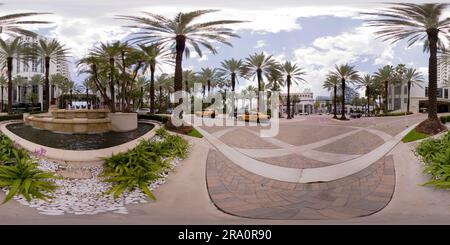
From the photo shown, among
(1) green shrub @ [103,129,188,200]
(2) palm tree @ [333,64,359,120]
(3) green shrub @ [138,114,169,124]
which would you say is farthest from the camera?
(2) palm tree @ [333,64,359,120]

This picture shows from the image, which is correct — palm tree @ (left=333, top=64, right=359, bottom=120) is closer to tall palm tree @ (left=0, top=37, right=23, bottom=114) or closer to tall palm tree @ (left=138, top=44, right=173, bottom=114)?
tall palm tree @ (left=138, top=44, right=173, bottom=114)

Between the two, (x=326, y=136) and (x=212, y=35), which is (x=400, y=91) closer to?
A: (x=326, y=136)

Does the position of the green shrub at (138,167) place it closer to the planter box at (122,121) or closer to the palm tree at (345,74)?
the planter box at (122,121)

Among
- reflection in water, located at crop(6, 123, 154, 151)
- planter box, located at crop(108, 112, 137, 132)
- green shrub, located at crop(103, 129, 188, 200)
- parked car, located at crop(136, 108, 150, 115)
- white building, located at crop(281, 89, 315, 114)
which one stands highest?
white building, located at crop(281, 89, 315, 114)

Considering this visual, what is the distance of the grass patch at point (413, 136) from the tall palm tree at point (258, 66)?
1056 millimetres

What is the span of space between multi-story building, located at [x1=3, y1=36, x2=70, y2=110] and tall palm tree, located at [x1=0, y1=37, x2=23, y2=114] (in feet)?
0.08

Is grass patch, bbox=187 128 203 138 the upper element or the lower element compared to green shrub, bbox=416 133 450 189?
upper

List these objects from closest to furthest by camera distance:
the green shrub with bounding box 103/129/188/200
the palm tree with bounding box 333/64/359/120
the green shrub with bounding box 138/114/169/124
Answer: the green shrub with bounding box 103/129/188/200 < the green shrub with bounding box 138/114/169/124 < the palm tree with bounding box 333/64/359/120

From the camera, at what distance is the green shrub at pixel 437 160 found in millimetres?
1795

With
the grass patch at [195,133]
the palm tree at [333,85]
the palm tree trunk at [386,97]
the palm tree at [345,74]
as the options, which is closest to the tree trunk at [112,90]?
the grass patch at [195,133]

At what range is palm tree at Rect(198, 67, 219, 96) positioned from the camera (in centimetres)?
181

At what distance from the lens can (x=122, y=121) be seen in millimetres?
1797

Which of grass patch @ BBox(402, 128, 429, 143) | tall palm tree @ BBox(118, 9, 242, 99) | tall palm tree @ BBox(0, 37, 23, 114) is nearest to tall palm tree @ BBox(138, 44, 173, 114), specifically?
tall palm tree @ BBox(118, 9, 242, 99)
